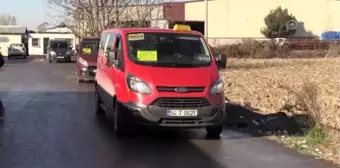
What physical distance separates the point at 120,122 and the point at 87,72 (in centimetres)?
1336

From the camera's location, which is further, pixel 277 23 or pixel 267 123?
pixel 277 23

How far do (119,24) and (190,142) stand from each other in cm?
2443

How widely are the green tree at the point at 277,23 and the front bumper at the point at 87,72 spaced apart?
4780cm

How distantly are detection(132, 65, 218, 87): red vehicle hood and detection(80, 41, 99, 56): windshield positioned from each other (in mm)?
13266

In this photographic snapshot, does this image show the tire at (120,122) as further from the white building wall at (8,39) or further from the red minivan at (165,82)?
the white building wall at (8,39)

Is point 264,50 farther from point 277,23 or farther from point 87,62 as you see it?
point 277,23

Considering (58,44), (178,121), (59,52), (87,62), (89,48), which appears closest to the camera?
(178,121)

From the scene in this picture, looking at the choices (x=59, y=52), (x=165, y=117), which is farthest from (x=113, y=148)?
(x=59, y=52)

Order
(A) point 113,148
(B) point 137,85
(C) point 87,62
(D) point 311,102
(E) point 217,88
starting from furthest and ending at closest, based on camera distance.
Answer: (C) point 87,62 < (D) point 311,102 < (E) point 217,88 < (B) point 137,85 < (A) point 113,148

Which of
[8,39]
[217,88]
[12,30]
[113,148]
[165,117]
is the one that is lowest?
[113,148]

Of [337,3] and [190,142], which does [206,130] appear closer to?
[190,142]

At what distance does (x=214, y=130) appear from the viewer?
1016 cm

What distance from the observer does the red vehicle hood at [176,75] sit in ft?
30.8

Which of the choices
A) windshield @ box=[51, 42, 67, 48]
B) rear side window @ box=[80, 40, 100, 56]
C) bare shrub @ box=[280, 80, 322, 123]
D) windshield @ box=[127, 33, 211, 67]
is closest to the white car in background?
windshield @ box=[51, 42, 67, 48]
